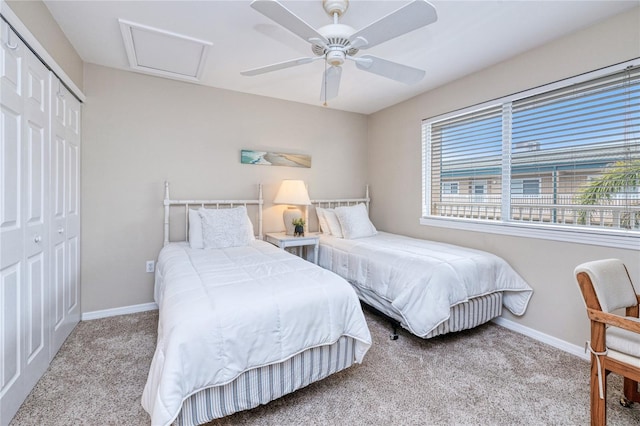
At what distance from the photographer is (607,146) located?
2168 millimetres

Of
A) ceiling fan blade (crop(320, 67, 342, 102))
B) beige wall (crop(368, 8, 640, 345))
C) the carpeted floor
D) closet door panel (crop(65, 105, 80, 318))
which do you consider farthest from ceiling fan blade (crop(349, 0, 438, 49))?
closet door panel (crop(65, 105, 80, 318))

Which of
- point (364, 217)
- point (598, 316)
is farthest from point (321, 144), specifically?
point (598, 316)

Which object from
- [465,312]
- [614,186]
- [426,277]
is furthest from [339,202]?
[614,186]

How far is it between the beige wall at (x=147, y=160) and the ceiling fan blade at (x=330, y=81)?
4.92 feet

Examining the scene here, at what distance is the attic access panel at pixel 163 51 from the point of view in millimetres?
2285

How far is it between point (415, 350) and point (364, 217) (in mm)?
1762

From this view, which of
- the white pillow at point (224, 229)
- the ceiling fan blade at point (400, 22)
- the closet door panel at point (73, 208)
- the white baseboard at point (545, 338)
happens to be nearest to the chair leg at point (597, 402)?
the white baseboard at point (545, 338)

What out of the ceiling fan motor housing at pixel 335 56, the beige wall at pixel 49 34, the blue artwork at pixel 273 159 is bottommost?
the blue artwork at pixel 273 159

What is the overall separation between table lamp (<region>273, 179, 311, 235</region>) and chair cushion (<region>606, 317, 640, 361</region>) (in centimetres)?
273

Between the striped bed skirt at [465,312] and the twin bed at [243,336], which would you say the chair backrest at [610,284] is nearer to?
the striped bed skirt at [465,312]

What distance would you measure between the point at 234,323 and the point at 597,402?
1804 millimetres

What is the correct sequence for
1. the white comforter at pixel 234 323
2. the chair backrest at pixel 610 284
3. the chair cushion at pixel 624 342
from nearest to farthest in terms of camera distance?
the white comforter at pixel 234 323
the chair cushion at pixel 624 342
the chair backrest at pixel 610 284

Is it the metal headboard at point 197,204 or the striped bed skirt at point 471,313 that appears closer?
the striped bed skirt at point 471,313

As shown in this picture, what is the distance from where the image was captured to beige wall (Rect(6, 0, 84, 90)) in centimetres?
169
